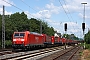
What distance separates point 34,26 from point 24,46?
7755cm

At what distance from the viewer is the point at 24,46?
3672 centimetres

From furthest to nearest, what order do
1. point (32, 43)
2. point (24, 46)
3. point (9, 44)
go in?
point (9, 44)
point (32, 43)
point (24, 46)

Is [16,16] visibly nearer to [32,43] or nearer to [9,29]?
[9,29]

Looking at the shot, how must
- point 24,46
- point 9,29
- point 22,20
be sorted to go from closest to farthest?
point 24,46 → point 9,29 → point 22,20

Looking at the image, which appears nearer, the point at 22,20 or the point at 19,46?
the point at 19,46

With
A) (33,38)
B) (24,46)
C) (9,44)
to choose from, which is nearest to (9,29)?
(9,44)

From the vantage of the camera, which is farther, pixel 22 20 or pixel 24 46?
pixel 22 20

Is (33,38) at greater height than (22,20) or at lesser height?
lesser

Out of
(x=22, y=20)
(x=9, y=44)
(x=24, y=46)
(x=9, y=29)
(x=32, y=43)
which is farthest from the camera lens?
(x=22, y=20)

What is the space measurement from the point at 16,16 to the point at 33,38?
73936mm

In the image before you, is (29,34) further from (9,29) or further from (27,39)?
(9,29)

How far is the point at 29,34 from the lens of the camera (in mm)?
38938

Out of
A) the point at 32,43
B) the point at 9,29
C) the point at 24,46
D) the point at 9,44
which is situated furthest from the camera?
the point at 9,29

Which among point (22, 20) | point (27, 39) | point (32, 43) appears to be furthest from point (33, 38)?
point (22, 20)
